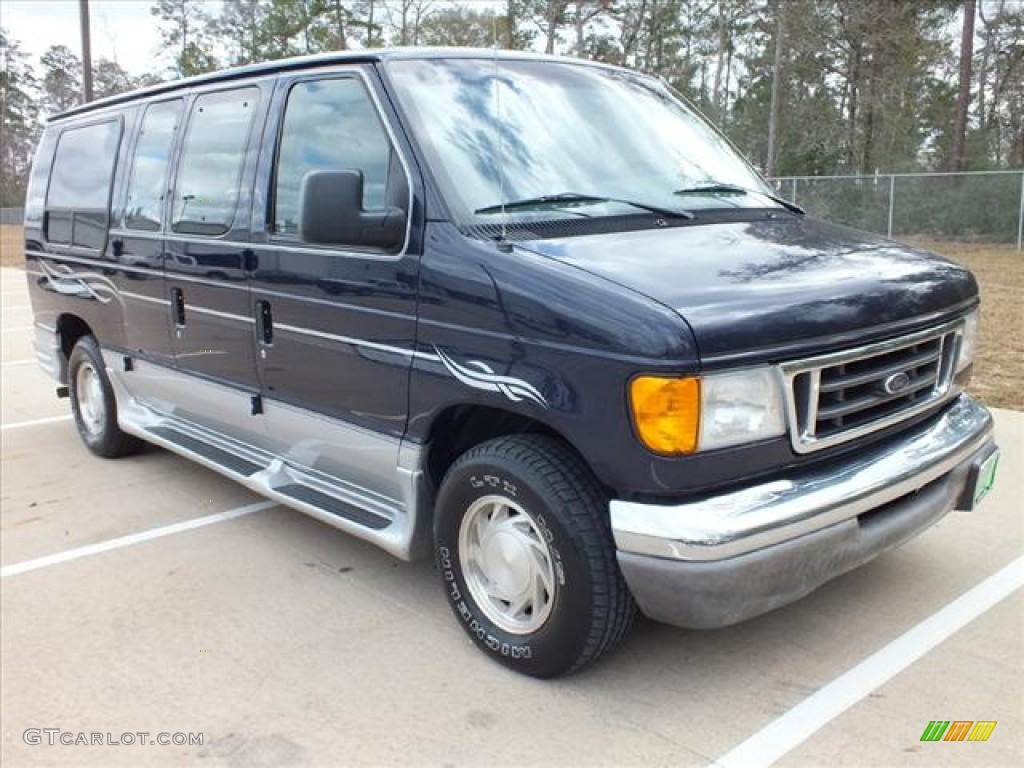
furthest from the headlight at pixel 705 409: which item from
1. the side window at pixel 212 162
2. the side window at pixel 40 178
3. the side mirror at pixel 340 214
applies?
the side window at pixel 40 178

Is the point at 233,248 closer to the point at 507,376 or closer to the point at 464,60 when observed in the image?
the point at 464,60

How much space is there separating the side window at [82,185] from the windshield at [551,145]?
2.81 meters

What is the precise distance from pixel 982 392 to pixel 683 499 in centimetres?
522

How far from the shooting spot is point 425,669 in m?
3.24

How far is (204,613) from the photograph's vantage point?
374 cm

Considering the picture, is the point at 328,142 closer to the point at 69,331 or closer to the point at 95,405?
the point at 95,405

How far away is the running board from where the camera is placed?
3559 millimetres

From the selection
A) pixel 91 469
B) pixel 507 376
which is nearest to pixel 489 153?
pixel 507 376

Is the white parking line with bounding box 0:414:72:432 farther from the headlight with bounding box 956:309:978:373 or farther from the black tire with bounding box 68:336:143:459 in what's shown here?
the headlight with bounding box 956:309:978:373

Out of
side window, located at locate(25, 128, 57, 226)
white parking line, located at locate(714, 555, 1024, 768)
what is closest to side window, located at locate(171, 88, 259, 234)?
side window, located at locate(25, 128, 57, 226)

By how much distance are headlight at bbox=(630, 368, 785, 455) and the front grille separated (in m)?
0.09

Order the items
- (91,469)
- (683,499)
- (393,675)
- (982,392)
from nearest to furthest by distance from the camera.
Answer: (683,499), (393,675), (91,469), (982,392)

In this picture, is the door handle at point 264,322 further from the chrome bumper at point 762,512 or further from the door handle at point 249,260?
the chrome bumper at point 762,512

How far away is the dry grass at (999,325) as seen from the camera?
698 cm
